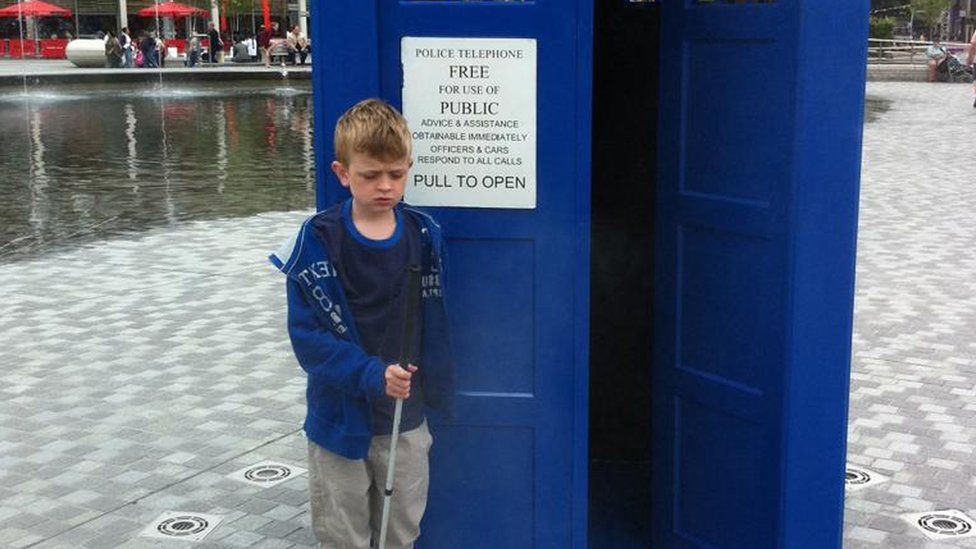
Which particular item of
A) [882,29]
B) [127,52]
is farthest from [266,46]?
[882,29]

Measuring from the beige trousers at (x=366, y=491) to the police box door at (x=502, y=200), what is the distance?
21cm

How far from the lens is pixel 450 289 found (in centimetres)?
315

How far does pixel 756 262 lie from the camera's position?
323 centimetres

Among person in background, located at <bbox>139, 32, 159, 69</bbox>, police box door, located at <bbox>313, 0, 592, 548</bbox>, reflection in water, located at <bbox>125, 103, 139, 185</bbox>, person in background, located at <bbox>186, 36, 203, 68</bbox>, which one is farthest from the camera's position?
person in background, located at <bbox>186, 36, 203, 68</bbox>

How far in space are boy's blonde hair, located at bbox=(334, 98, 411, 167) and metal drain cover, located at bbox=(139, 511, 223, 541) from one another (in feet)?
6.11

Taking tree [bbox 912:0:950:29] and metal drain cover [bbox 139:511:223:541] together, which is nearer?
metal drain cover [bbox 139:511:223:541]

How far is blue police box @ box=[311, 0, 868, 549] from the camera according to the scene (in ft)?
9.81

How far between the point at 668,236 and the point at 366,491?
1.26m

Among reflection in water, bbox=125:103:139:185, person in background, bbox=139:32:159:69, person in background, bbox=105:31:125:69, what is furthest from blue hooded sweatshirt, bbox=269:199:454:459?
person in background, bbox=139:32:159:69

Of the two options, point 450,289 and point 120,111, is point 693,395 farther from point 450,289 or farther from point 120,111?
point 120,111

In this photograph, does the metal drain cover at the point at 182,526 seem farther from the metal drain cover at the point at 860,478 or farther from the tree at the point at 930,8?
the tree at the point at 930,8

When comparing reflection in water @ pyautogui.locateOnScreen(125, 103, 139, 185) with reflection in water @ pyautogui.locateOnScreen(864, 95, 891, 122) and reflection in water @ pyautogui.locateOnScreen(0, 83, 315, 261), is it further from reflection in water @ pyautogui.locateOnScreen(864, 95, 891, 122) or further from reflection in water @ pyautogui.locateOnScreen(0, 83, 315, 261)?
reflection in water @ pyautogui.locateOnScreen(864, 95, 891, 122)

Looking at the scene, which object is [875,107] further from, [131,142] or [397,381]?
[397,381]

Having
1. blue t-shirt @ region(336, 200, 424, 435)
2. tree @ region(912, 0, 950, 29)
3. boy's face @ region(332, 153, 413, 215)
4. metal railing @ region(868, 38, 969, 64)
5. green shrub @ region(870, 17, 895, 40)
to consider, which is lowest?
blue t-shirt @ region(336, 200, 424, 435)
